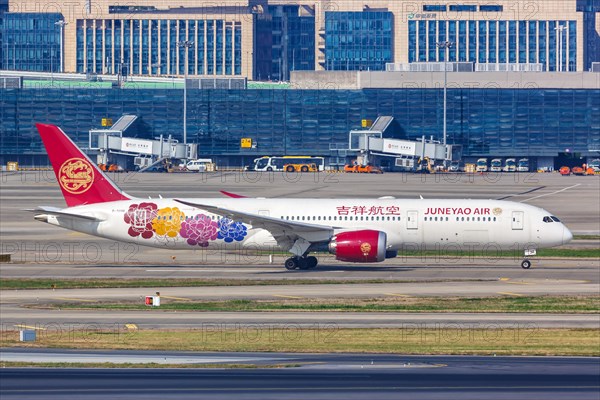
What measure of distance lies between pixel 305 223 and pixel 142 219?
340 inches

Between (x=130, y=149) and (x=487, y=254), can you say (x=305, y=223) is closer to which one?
(x=487, y=254)

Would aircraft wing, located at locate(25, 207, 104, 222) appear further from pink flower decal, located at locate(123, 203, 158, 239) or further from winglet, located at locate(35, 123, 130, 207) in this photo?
pink flower decal, located at locate(123, 203, 158, 239)

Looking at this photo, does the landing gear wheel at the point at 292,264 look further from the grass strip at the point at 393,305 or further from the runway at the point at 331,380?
the runway at the point at 331,380

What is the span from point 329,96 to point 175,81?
31422 mm

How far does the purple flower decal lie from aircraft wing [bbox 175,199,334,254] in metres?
0.66

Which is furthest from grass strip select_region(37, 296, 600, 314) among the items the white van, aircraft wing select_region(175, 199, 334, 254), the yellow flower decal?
the white van

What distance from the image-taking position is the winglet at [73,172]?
65.9 meters

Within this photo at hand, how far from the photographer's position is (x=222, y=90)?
176 metres

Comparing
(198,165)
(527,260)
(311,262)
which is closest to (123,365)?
(311,262)

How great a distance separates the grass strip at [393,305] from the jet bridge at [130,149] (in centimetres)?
11038

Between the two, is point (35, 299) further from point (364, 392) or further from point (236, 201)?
point (364, 392)

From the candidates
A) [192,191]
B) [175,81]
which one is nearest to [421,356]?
[192,191]

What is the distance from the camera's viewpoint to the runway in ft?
103

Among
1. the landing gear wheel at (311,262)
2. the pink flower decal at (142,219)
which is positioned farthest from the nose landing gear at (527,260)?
the pink flower decal at (142,219)
